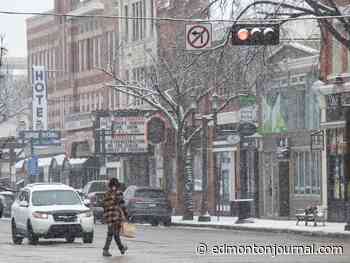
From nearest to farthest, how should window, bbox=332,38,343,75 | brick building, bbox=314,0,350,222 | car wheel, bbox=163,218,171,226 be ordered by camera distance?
brick building, bbox=314,0,350,222, window, bbox=332,38,343,75, car wheel, bbox=163,218,171,226

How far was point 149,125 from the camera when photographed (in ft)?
218

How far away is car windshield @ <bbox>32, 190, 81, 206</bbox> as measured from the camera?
3594 centimetres

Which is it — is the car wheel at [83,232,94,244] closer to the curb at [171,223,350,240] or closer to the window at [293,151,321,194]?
the curb at [171,223,350,240]

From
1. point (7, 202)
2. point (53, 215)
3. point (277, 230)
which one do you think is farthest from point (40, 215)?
point (7, 202)

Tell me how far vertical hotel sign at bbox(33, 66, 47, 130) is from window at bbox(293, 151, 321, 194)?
106ft

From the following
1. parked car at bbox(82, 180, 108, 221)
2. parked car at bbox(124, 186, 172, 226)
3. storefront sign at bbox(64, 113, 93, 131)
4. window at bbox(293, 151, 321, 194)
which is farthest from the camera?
storefront sign at bbox(64, 113, 93, 131)

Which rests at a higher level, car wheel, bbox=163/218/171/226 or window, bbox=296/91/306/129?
window, bbox=296/91/306/129

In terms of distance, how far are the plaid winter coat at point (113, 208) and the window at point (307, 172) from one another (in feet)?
81.2

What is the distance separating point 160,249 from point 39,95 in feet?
174

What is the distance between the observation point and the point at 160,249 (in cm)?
3238

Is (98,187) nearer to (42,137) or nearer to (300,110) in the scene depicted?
(300,110)

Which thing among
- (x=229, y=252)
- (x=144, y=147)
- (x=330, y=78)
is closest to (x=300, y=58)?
(x=330, y=78)

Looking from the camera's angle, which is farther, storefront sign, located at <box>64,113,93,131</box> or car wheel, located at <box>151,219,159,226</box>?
storefront sign, located at <box>64,113,93,131</box>

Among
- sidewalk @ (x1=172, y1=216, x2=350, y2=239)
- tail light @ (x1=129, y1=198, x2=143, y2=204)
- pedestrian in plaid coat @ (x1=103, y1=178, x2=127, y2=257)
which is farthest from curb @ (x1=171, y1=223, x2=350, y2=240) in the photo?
pedestrian in plaid coat @ (x1=103, y1=178, x2=127, y2=257)
